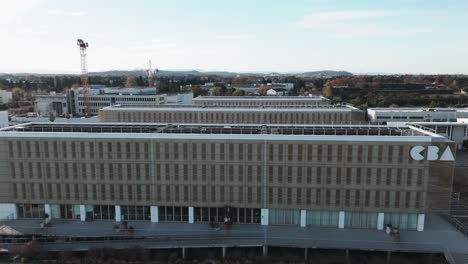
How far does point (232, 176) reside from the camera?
41.4 meters

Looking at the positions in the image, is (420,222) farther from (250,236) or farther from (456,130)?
(456,130)

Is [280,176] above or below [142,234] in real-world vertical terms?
above

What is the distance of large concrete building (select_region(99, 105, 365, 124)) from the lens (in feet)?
232

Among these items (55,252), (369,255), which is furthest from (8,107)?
(369,255)

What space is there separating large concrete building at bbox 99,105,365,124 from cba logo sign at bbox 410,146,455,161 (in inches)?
1252

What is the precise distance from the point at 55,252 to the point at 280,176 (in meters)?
25.1

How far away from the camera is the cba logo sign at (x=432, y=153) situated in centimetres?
3844

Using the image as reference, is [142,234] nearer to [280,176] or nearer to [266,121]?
[280,176]

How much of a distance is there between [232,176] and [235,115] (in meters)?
31.1

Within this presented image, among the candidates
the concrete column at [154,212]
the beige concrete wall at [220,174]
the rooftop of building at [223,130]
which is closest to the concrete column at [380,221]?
the beige concrete wall at [220,174]

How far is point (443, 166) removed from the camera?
38.9 metres

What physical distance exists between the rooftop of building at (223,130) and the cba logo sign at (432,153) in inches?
88.9

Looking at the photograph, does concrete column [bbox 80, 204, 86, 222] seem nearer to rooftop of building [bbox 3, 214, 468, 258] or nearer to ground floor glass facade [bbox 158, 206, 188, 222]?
rooftop of building [bbox 3, 214, 468, 258]

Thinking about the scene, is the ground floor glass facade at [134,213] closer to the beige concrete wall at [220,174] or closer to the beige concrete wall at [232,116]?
the beige concrete wall at [220,174]
